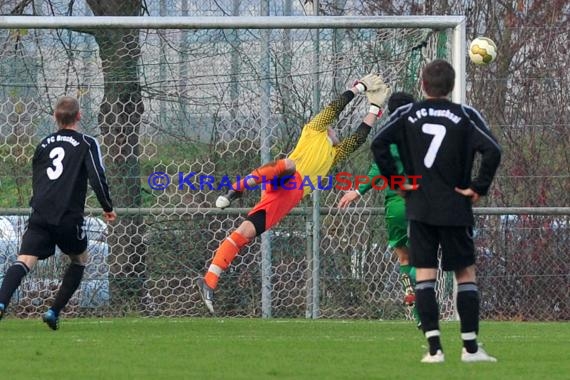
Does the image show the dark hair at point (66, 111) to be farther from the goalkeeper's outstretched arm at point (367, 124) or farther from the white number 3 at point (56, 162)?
the goalkeeper's outstretched arm at point (367, 124)

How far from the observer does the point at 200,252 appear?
12.8 m

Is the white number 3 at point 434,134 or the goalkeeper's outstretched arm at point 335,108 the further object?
the goalkeeper's outstretched arm at point 335,108

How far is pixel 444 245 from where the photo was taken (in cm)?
720

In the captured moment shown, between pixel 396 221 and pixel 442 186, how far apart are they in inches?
124

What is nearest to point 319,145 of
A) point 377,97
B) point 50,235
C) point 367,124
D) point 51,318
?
point 367,124

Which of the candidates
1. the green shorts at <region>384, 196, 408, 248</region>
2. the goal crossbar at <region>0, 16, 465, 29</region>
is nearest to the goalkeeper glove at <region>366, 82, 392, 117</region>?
the goal crossbar at <region>0, 16, 465, 29</region>

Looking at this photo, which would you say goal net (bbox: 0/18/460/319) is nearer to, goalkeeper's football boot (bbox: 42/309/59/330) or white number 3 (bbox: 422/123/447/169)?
goalkeeper's football boot (bbox: 42/309/59/330)

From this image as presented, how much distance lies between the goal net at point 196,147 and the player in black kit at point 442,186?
5126 mm

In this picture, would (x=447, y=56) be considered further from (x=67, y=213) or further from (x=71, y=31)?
(x=67, y=213)

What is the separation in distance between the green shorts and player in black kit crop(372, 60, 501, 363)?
294 centimetres

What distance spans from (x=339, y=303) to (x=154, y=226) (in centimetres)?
194

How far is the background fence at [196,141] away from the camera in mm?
12398

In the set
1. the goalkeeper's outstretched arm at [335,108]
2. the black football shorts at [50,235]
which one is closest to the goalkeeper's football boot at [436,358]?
the black football shorts at [50,235]

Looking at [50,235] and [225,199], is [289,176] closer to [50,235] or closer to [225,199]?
[225,199]
